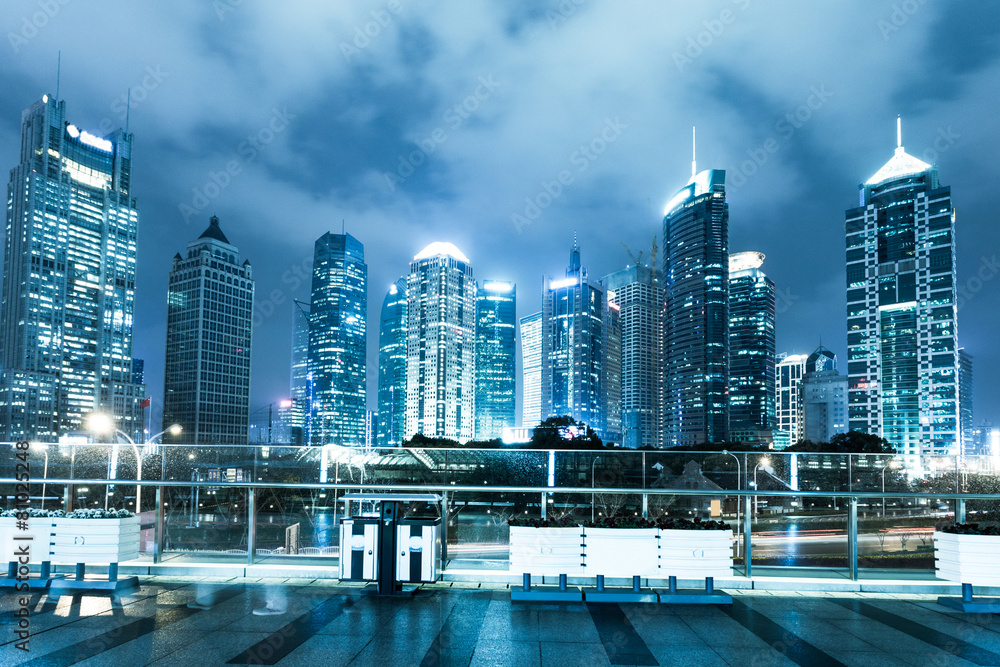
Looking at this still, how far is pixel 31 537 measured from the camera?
10344 mm

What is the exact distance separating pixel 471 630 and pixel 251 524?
194 inches

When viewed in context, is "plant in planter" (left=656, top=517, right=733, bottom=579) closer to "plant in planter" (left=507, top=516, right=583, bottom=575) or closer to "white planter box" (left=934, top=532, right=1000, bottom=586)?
"plant in planter" (left=507, top=516, right=583, bottom=575)

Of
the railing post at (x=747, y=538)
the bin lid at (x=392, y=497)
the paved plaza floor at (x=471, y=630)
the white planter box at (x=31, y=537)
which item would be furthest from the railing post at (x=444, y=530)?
the white planter box at (x=31, y=537)

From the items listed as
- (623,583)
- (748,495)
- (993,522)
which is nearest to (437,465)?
(623,583)

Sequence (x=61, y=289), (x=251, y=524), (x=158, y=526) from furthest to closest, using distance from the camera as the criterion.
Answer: (x=61, y=289) < (x=158, y=526) < (x=251, y=524)

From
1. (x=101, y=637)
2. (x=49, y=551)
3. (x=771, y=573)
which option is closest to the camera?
(x=101, y=637)

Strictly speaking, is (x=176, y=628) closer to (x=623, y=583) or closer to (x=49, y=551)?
(x=49, y=551)

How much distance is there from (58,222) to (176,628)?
216 m

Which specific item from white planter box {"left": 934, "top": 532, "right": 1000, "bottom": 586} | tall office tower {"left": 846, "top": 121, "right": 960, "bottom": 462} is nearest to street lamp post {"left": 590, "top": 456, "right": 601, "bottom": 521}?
white planter box {"left": 934, "top": 532, "right": 1000, "bottom": 586}

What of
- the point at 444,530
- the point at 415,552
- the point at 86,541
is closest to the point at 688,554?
the point at 444,530

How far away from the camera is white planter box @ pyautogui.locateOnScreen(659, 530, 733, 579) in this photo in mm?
9945

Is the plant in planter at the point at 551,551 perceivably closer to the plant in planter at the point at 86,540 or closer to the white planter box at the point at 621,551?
the white planter box at the point at 621,551

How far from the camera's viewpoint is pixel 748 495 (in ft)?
35.0

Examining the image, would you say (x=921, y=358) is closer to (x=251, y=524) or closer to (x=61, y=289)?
(x=251, y=524)
